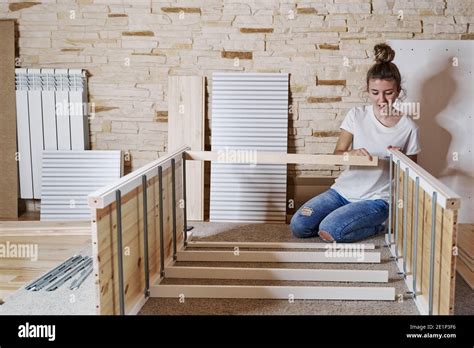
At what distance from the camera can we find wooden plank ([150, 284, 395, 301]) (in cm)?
269

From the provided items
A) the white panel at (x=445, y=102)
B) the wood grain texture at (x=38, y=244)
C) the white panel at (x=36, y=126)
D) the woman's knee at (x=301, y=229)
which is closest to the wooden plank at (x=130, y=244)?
the wood grain texture at (x=38, y=244)

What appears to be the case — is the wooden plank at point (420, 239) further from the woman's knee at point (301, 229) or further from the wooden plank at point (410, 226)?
the woman's knee at point (301, 229)

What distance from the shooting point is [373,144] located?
361 centimetres

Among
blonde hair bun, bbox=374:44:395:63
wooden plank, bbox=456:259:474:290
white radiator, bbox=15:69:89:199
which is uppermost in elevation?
blonde hair bun, bbox=374:44:395:63

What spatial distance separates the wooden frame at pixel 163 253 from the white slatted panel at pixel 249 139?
2.69ft

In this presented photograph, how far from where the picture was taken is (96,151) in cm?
449

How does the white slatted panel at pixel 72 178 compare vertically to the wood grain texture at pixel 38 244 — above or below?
above

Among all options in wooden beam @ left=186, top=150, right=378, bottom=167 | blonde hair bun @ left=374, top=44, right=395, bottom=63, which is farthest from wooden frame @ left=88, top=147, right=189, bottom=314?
blonde hair bun @ left=374, top=44, right=395, bottom=63

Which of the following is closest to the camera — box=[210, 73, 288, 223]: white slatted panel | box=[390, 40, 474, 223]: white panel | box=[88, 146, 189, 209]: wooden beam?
box=[88, 146, 189, 209]: wooden beam

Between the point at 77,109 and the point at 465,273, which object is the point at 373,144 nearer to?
the point at 465,273

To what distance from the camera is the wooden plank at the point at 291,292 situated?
269cm

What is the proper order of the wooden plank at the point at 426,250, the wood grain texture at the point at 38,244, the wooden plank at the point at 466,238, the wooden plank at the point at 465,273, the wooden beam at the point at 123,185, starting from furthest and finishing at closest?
1. the wooden plank at the point at 466,238
2. the wood grain texture at the point at 38,244
3. the wooden plank at the point at 465,273
4. the wooden plank at the point at 426,250
5. the wooden beam at the point at 123,185

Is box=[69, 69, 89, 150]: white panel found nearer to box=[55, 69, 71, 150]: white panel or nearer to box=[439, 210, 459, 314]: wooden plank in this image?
box=[55, 69, 71, 150]: white panel

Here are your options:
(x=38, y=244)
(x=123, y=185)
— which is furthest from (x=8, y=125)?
(x=123, y=185)
